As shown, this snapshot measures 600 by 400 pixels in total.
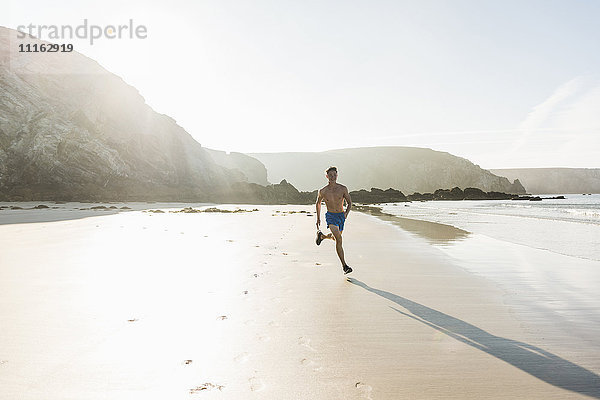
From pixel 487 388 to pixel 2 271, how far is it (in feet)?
28.3

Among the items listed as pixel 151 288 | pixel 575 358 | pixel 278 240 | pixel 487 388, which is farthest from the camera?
pixel 278 240

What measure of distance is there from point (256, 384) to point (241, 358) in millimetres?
572

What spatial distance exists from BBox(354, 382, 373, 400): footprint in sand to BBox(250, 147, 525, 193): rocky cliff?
156 meters

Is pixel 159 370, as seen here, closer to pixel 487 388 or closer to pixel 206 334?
pixel 206 334

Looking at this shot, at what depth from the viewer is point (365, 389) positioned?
3.08 m

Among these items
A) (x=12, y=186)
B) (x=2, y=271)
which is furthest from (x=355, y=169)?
(x=2, y=271)

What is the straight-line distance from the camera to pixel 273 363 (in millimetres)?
3559

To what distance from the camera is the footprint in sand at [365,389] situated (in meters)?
2.96

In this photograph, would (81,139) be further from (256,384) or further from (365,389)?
(365,389)

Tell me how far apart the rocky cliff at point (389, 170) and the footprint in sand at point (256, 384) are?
156 metres

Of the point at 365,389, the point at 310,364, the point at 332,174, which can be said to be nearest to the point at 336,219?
the point at 332,174

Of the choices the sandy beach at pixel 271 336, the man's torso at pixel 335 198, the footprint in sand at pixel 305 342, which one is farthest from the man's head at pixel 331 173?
the footprint in sand at pixel 305 342

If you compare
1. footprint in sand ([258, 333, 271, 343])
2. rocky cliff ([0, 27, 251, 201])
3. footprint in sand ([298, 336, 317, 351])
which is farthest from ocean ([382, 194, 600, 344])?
rocky cliff ([0, 27, 251, 201])

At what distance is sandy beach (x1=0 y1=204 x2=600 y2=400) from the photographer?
10.3ft
